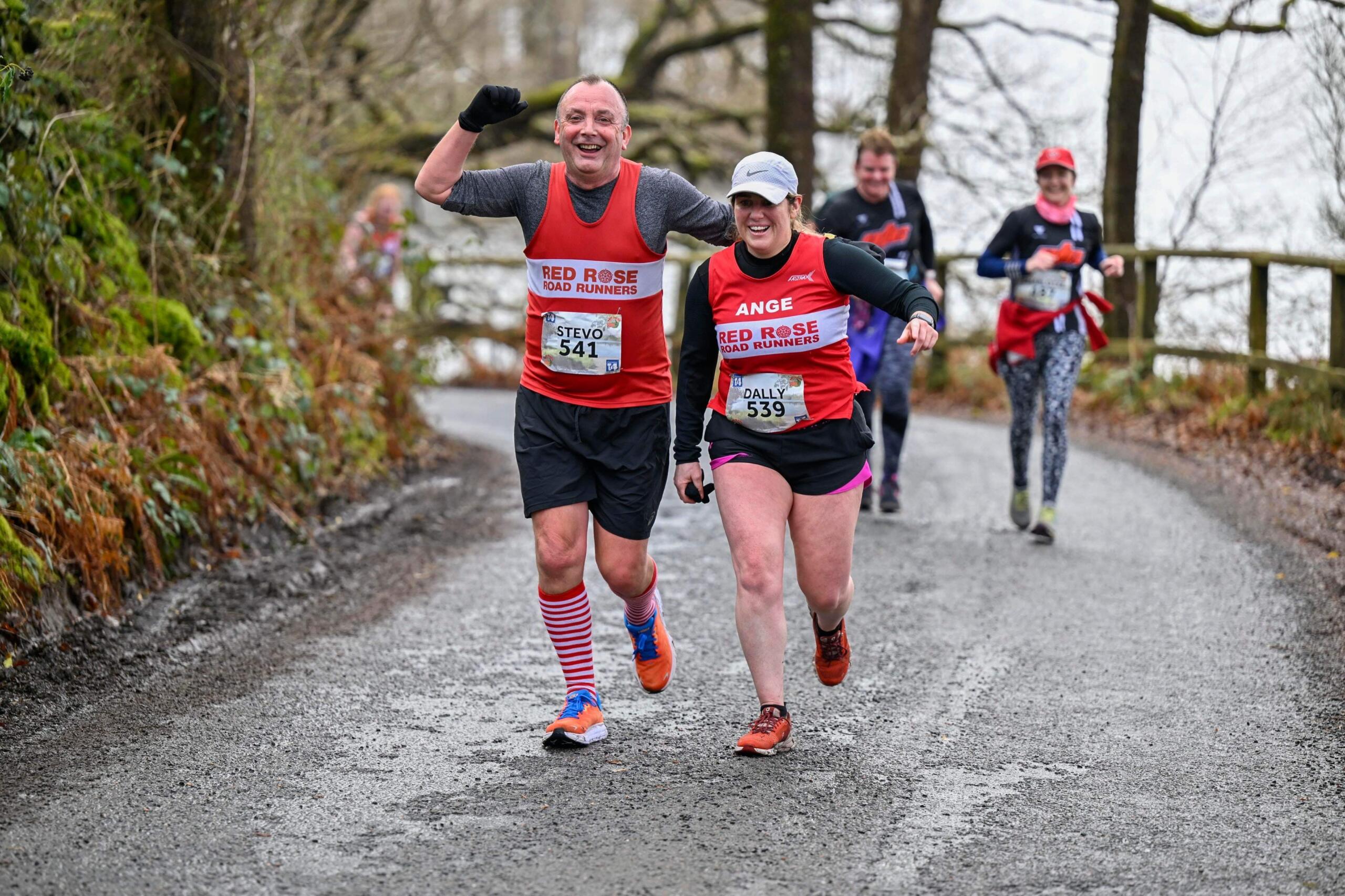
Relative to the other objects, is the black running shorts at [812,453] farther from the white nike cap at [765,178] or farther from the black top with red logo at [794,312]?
the white nike cap at [765,178]

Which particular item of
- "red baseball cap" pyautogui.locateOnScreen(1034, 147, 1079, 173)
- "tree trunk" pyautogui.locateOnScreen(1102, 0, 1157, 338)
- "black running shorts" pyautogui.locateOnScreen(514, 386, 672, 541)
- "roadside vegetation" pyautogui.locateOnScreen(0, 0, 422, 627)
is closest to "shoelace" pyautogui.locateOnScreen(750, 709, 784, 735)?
"black running shorts" pyautogui.locateOnScreen(514, 386, 672, 541)

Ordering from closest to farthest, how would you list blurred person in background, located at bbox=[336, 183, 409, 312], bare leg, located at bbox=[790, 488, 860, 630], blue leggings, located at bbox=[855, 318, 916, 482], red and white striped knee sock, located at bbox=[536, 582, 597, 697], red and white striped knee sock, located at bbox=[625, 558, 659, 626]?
bare leg, located at bbox=[790, 488, 860, 630], red and white striped knee sock, located at bbox=[536, 582, 597, 697], red and white striped knee sock, located at bbox=[625, 558, 659, 626], blue leggings, located at bbox=[855, 318, 916, 482], blurred person in background, located at bbox=[336, 183, 409, 312]

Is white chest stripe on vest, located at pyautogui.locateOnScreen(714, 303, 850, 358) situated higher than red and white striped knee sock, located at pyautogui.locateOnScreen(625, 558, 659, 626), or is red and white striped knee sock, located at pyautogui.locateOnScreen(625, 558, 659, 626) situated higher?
white chest stripe on vest, located at pyautogui.locateOnScreen(714, 303, 850, 358)

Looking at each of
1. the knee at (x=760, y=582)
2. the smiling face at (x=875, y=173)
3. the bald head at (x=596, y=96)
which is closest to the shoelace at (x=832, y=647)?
the knee at (x=760, y=582)

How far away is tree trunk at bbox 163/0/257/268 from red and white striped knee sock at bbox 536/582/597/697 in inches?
193

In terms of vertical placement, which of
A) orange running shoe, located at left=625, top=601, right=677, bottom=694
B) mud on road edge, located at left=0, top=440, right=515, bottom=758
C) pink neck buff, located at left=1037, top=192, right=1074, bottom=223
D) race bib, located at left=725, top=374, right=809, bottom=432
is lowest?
mud on road edge, located at left=0, top=440, right=515, bottom=758

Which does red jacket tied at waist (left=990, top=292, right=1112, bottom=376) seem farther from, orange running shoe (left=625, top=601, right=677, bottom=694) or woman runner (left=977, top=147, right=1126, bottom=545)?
orange running shoe (left=625, top=601, right=677, bottom=694)

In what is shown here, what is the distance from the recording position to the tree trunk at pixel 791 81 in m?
16.8

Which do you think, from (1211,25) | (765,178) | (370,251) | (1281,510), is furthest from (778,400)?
(1211,25)

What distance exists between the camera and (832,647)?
4.95 m

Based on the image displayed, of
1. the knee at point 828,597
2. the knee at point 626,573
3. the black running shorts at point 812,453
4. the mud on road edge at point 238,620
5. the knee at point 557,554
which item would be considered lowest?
the mud on road edge at point 238,620

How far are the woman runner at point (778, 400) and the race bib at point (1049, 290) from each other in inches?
146

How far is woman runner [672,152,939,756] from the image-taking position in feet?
14.9

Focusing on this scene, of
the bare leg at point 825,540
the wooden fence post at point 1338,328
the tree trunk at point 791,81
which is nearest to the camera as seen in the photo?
the bare leg at point 825,540
